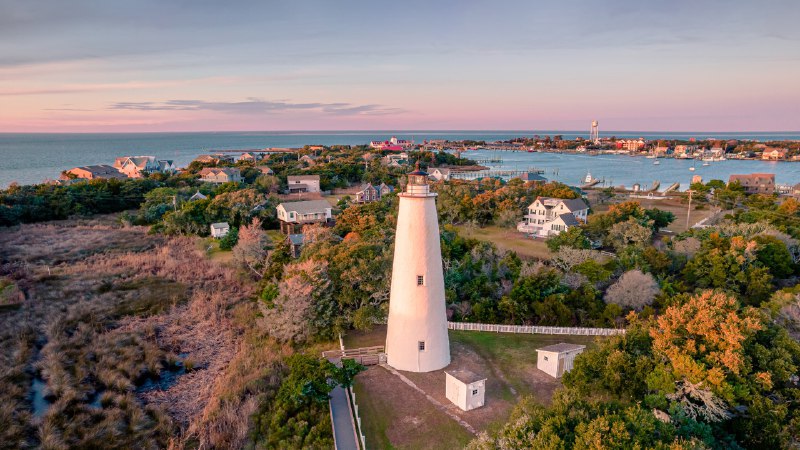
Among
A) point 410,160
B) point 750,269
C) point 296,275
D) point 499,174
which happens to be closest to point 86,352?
point 296,275

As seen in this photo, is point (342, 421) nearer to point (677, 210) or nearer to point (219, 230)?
point (219, 230)

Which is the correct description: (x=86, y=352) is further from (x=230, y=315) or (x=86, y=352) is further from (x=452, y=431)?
(x=452, y=431)

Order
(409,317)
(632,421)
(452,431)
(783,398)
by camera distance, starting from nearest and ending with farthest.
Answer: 1. (632,421)
2. (783,398)
3. (452,431)
4. (409,317)

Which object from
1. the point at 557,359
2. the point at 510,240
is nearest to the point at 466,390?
the point at 557,359

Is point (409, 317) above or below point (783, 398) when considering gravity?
above

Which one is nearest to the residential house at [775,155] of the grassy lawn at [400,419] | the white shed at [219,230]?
the white shed at [219,230]

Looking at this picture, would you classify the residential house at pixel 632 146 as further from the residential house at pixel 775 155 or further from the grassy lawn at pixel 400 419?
the grassy lawn at pixel 400 419
